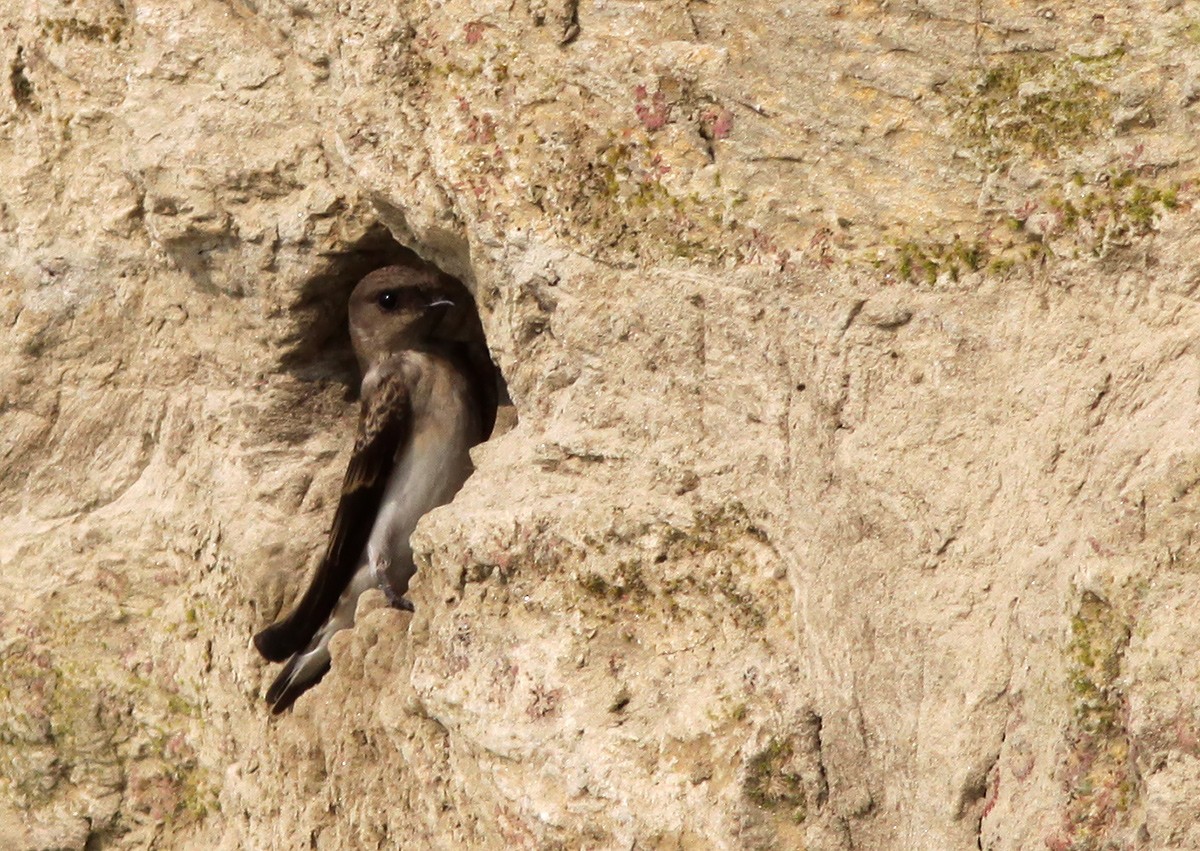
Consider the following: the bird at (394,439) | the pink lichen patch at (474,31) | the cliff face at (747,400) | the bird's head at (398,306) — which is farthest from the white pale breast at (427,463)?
the pink lichen patch at (474,31)

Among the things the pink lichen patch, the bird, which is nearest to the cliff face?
the pink lichen patch

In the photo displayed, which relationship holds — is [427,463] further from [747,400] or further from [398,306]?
[747,400]

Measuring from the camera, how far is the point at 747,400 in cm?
328

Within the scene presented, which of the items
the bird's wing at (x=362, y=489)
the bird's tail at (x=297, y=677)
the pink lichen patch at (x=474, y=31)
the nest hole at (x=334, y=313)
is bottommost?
the bird's tail at (x=297, y=677)

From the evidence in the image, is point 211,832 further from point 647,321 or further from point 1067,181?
point 1067,181

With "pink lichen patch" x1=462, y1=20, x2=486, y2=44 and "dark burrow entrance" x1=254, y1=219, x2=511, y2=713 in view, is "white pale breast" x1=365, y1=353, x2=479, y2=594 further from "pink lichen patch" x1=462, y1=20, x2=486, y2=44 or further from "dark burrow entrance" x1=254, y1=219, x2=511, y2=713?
"pink lichen patch" x1=462, y1=20, x2=486, y2=44

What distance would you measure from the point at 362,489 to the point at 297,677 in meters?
0.54

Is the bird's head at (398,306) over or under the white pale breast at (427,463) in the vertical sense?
over

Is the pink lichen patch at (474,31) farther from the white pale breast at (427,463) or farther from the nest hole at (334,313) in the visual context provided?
the white pale breast at (427,463)

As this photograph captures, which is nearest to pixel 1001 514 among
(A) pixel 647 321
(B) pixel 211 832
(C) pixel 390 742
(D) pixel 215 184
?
(A) pixel 647 321

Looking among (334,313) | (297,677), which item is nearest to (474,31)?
(334,313)

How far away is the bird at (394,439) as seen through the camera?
444 centimetres

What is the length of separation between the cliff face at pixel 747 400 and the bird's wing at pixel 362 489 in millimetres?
126

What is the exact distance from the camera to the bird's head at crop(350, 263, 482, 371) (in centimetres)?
450
